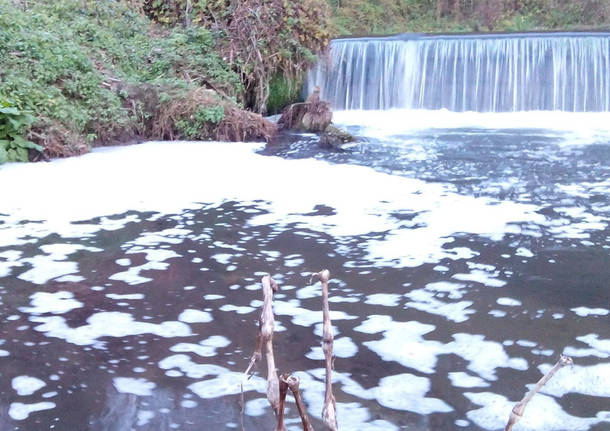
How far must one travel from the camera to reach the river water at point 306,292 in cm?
334

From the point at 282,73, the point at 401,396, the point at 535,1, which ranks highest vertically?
the point at 535,1

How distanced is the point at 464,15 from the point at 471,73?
9.25 metres

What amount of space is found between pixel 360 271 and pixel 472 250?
0.95 m

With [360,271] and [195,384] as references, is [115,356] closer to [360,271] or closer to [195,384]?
[195,384]

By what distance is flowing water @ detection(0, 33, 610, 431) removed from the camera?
10.9 feet

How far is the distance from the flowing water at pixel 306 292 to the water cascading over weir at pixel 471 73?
630 cm

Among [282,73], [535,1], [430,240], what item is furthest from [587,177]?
[535,1]

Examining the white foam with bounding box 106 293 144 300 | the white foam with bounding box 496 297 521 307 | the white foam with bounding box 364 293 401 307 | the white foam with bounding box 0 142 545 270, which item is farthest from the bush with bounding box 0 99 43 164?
the white foam with bounding box 496 297 521 307

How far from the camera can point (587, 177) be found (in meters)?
8.28

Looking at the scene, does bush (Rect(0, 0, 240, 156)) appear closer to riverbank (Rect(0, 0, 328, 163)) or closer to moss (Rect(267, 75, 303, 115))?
A: riverbank (Rect(0, 0, 328, 163))

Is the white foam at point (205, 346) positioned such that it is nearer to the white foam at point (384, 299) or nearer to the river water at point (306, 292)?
the river water at point (306, 292)

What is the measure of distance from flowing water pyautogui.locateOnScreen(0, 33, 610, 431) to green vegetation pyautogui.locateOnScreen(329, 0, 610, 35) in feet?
48.4

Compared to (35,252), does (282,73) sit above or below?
above

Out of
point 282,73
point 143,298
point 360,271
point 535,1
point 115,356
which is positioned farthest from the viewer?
point 535,1
